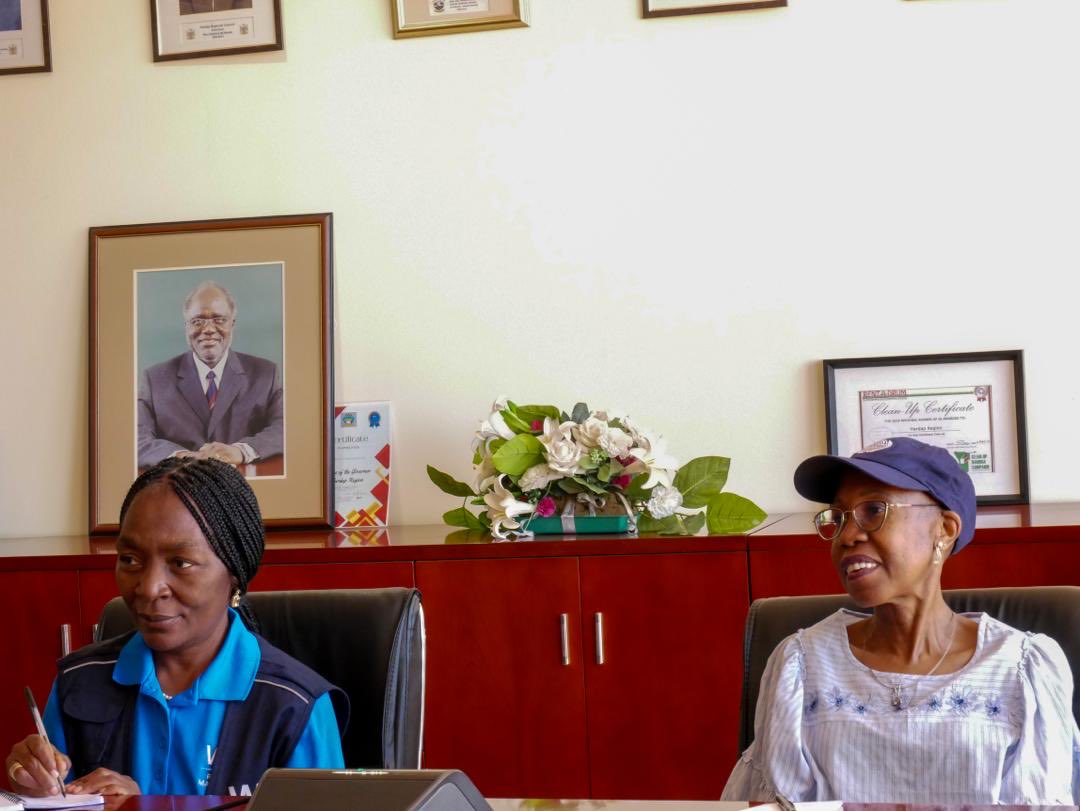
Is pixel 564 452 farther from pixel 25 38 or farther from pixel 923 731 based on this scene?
pixel 25 38

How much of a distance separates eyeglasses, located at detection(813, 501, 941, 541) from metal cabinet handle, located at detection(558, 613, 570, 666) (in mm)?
1027

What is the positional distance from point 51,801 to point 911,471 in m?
1.23

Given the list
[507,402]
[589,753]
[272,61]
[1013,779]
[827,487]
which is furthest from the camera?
[272,61]

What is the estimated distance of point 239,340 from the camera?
3625 mm

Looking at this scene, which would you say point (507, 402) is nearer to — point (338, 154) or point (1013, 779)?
point (338, 154)

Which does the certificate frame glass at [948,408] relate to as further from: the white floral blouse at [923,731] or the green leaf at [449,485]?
the white floral blouse at [923,731]

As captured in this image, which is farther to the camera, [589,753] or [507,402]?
[507,402]

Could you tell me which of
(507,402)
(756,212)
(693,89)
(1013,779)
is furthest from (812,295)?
(1013,779)

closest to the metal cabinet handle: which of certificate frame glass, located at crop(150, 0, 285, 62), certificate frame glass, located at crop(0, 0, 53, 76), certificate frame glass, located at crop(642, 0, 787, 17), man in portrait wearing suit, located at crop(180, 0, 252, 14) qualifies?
A: certificate frame glass, located at crop(642, 0, 787, 17)

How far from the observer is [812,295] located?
3342 mm

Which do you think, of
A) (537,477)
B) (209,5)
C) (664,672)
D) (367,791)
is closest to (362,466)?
(537,477)

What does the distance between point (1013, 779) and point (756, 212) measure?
1.92 metres

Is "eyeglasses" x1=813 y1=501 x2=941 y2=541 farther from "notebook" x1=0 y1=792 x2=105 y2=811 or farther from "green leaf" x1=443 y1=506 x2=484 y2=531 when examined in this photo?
"green leaf" x1=443 y1=506 x2=484 y2=531

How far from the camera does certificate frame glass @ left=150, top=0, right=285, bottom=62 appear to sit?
3.63 m
